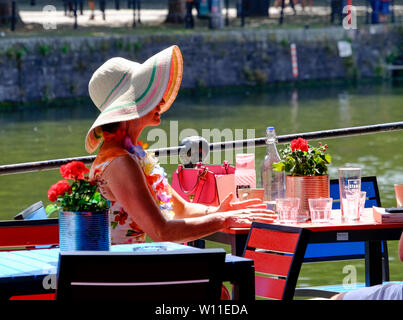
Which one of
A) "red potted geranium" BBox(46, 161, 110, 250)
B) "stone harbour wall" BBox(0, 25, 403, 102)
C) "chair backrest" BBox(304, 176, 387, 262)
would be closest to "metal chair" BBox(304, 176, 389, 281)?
"chair backrest" BBox(304, 176, 387, 262)

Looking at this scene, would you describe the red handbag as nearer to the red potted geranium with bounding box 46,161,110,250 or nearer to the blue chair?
the blue chair

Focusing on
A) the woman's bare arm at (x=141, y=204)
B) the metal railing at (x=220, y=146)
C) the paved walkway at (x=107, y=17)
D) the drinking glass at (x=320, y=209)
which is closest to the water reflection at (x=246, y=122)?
the paved walkway at (x=107, y=17)

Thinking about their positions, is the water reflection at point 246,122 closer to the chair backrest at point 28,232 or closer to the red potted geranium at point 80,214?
the chair backrest at point 28,232

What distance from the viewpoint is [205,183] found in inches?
163

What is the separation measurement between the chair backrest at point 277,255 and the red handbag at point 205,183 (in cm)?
53

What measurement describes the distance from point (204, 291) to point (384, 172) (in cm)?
1087

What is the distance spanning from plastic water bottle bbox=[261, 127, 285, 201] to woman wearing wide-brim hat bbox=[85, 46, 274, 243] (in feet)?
0.99

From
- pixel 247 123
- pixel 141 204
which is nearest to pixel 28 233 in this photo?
pixel 141 204

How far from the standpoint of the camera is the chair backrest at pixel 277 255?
3.38 meters

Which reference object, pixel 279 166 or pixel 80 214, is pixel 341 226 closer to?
pixel 279 166

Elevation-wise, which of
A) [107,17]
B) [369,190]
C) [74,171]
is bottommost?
[107,17]

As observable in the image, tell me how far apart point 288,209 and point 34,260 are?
107 cm

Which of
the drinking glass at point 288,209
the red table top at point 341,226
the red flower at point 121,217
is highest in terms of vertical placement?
the red flower at point 121,217

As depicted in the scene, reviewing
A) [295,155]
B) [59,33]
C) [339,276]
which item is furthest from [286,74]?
[295,155]
